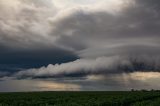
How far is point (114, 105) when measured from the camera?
197ft

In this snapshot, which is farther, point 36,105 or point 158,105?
point 36,105

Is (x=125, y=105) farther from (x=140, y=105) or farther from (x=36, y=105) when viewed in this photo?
(x=36, y=105)

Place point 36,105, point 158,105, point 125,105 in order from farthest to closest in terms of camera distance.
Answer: point 125,105 → point 36,105 → point 158,105

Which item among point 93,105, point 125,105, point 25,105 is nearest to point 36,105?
point 25,105

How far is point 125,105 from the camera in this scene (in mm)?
61812

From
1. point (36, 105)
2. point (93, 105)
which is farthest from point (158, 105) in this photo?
point (36, 105)

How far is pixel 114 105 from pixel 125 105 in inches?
110

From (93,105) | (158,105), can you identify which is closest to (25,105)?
(93,105)

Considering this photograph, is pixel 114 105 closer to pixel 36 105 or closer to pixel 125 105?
pixel 125 105

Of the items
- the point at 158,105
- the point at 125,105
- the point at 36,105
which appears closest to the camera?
the point at 158,105

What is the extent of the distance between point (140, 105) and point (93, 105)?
7.43m

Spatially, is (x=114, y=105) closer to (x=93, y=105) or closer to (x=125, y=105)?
(x=125, y=105)

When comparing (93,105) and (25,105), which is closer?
(93,105)

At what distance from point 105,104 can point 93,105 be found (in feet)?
22.2
